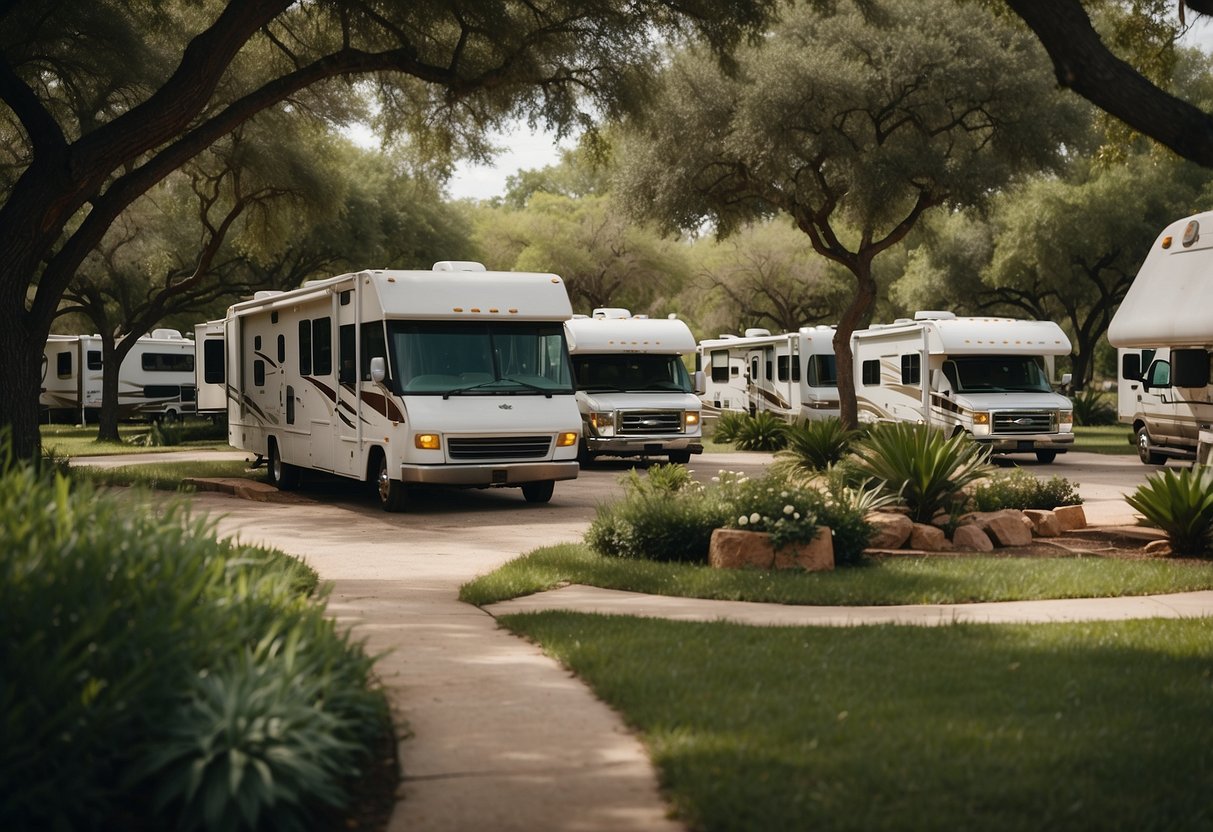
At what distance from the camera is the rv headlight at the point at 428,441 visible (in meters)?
15.1

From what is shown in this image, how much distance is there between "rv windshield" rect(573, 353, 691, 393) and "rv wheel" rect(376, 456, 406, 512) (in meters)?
7.45

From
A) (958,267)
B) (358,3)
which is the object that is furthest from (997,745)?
(958,267)

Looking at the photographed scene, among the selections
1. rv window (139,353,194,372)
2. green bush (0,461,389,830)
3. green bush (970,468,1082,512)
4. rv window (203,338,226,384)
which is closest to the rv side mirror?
green bush (970,468,1082,512)

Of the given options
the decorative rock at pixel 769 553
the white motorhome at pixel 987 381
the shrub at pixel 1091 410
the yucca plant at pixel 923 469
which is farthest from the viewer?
the shrub at pixel 1091 410

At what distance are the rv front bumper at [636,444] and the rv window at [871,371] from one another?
5940mm

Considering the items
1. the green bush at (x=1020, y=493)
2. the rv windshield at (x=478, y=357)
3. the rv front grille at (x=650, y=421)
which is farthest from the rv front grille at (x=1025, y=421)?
the rv windshield at (x=478, y=357)

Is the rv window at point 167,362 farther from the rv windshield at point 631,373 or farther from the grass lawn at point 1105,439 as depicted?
the grass lawn at point 1105,439

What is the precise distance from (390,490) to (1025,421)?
39.9ft

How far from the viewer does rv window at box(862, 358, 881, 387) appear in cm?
2712

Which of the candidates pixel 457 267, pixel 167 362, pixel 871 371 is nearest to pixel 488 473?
pixel 457 267

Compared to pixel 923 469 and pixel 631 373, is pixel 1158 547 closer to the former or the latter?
pixel 923 469

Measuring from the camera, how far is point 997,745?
5320mm

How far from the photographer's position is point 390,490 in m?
15.9

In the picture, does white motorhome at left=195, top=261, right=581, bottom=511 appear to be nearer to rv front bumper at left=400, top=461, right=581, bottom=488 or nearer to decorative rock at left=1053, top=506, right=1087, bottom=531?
rv front bumper at left=400, top=461, right=581, bottom=488
